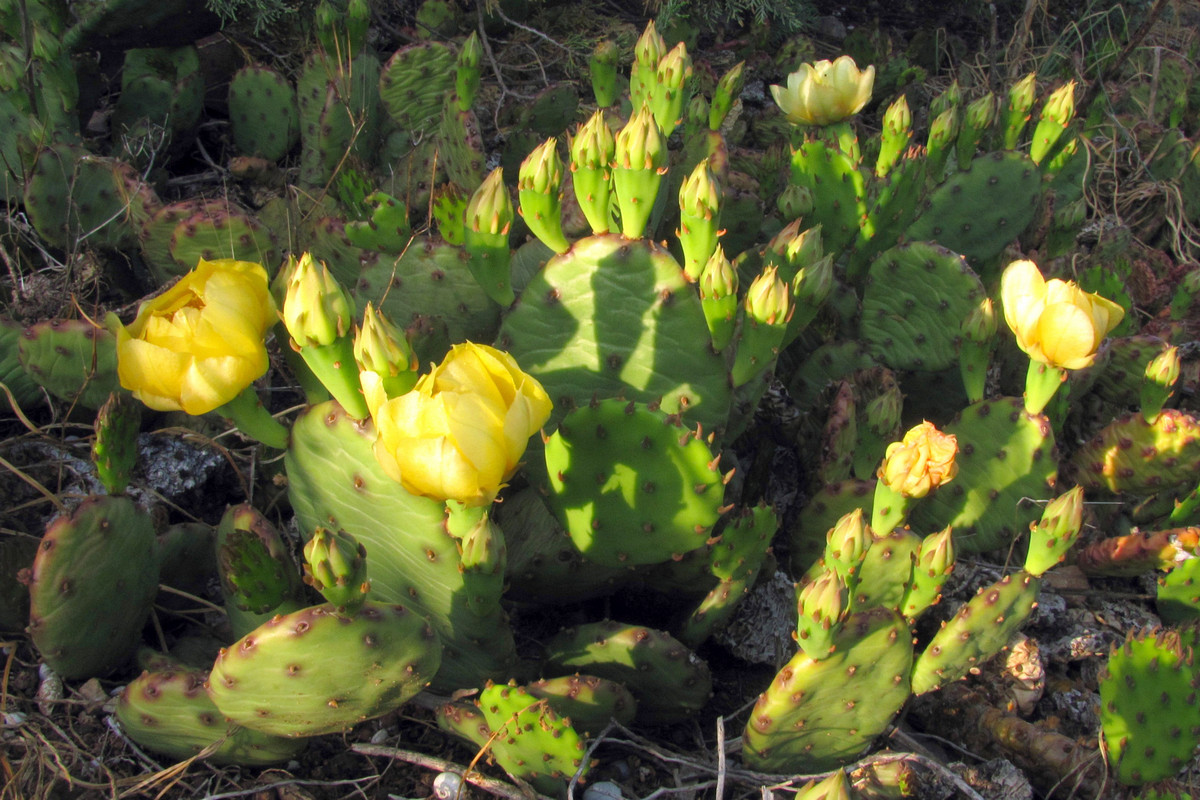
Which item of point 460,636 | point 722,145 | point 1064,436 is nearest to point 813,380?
point 722,145

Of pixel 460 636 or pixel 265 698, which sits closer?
pixel 265 698

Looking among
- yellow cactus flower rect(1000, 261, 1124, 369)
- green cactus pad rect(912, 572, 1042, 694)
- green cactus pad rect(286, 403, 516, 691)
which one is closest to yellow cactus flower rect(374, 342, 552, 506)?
green cactus pad rect(286, 403, 516, 691)

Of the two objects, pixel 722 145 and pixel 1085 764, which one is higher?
pixel 722 145

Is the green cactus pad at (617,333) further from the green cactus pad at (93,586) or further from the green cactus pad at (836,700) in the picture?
the green cactus pad at (93,586)

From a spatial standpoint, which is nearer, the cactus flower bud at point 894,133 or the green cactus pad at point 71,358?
the green cactus pad at point 71,358

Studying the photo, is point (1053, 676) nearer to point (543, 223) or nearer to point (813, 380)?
point (813, 380)

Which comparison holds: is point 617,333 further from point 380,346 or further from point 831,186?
point 831,186

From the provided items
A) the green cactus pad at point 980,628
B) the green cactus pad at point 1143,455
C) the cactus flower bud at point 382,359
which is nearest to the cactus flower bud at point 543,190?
the cactus flower bud at point 382,359
